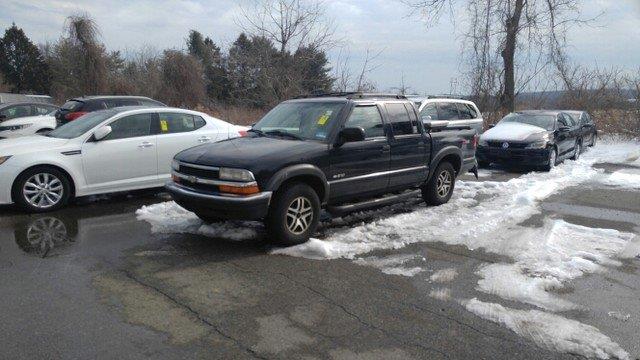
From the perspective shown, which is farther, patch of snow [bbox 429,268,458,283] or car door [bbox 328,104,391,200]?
car door [bbox 328,104,391,200]

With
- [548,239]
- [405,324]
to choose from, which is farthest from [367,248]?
[548,239]

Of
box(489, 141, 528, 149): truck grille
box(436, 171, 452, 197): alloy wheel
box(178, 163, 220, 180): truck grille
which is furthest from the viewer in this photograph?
box(489, 141, 528, 149): truck grille

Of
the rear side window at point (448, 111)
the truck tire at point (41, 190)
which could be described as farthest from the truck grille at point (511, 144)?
the truck tire at point (41, 190)

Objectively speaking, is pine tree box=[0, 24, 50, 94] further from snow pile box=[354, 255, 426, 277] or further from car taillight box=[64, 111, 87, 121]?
snow pile box=[354, 255, 426, 277]

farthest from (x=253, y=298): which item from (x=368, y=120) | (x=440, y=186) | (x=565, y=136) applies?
(x=565, y=136)

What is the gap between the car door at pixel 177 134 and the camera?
841 centimetres

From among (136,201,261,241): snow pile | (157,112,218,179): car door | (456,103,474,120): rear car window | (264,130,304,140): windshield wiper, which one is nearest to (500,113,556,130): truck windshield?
(456,103,474,120): rear car window

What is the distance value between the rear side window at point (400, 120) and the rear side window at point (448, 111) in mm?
5295

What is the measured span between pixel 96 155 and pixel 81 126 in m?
0.79

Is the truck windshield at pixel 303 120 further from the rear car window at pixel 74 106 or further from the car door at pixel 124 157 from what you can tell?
the rear car window at pixel 74 106

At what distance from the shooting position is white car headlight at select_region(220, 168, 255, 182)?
17.9 feet

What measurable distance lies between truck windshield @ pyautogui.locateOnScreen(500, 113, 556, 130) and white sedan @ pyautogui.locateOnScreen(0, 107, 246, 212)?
9.52 meters

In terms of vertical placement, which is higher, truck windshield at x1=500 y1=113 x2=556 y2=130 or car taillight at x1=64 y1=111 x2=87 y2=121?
car taillight at x1=64 y1=111 x2=87 y2=121

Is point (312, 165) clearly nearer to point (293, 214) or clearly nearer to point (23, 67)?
point (293, 214)
